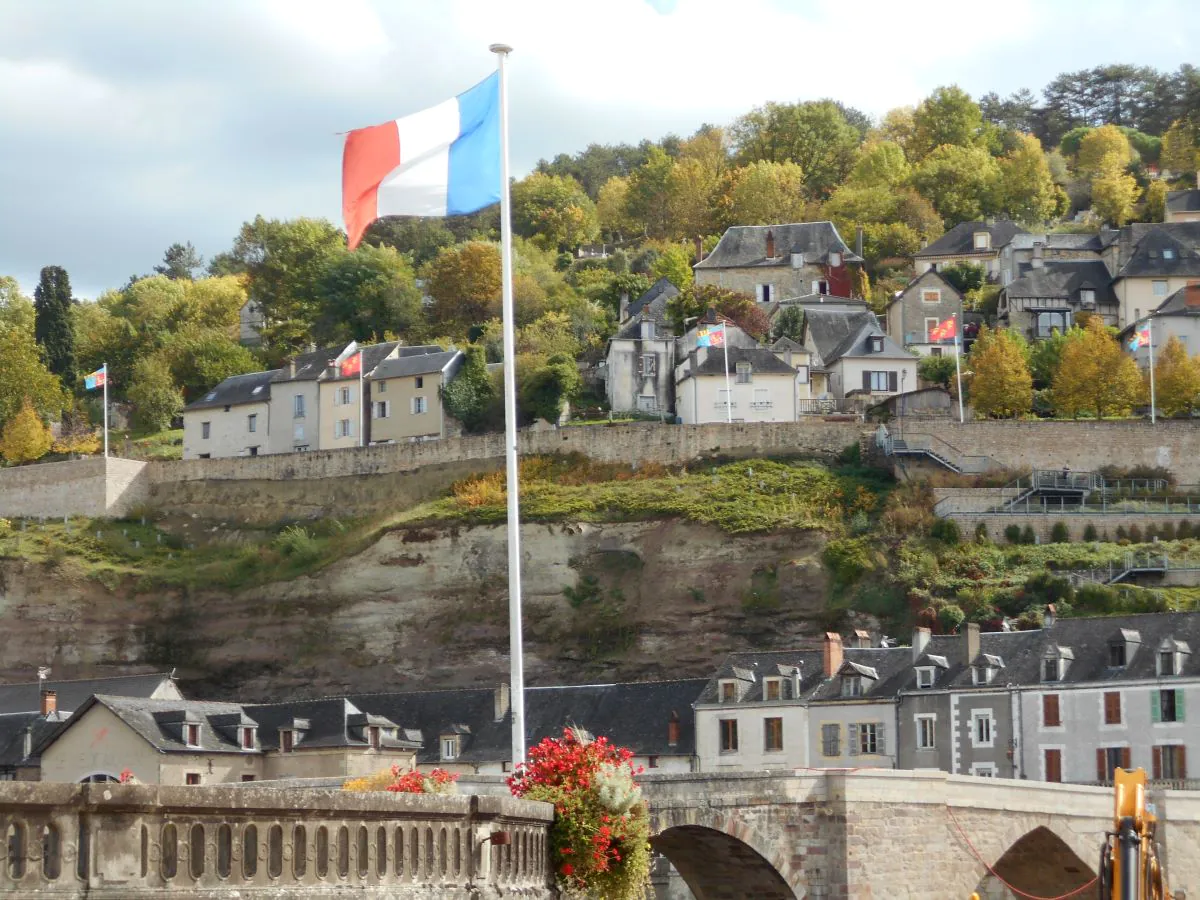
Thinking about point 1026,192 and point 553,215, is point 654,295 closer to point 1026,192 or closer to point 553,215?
point 553,215

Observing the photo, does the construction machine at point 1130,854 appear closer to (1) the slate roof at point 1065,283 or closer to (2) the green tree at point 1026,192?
(1) the slate roof at point 1065,283

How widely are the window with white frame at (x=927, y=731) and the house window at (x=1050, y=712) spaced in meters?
2.68

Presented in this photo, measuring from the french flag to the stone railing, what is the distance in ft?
29.1

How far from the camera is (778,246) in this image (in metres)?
88.6

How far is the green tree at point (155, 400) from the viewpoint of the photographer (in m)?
89.7

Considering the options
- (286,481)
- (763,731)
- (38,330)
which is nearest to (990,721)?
(763,731)

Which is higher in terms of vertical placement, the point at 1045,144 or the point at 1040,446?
the point at 1045,144

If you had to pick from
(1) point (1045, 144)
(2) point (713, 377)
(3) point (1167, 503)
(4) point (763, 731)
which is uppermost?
(1) point (1045, 144)

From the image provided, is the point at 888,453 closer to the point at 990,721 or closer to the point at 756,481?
the point at 756,481

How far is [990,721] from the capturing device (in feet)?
153

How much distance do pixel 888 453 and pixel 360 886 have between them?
2081 inches

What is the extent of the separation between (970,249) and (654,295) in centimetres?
1586

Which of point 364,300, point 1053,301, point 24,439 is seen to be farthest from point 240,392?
point 1053,301

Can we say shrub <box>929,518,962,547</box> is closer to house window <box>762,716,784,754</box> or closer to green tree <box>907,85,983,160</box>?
house window <box>762,716,784,754</box>
